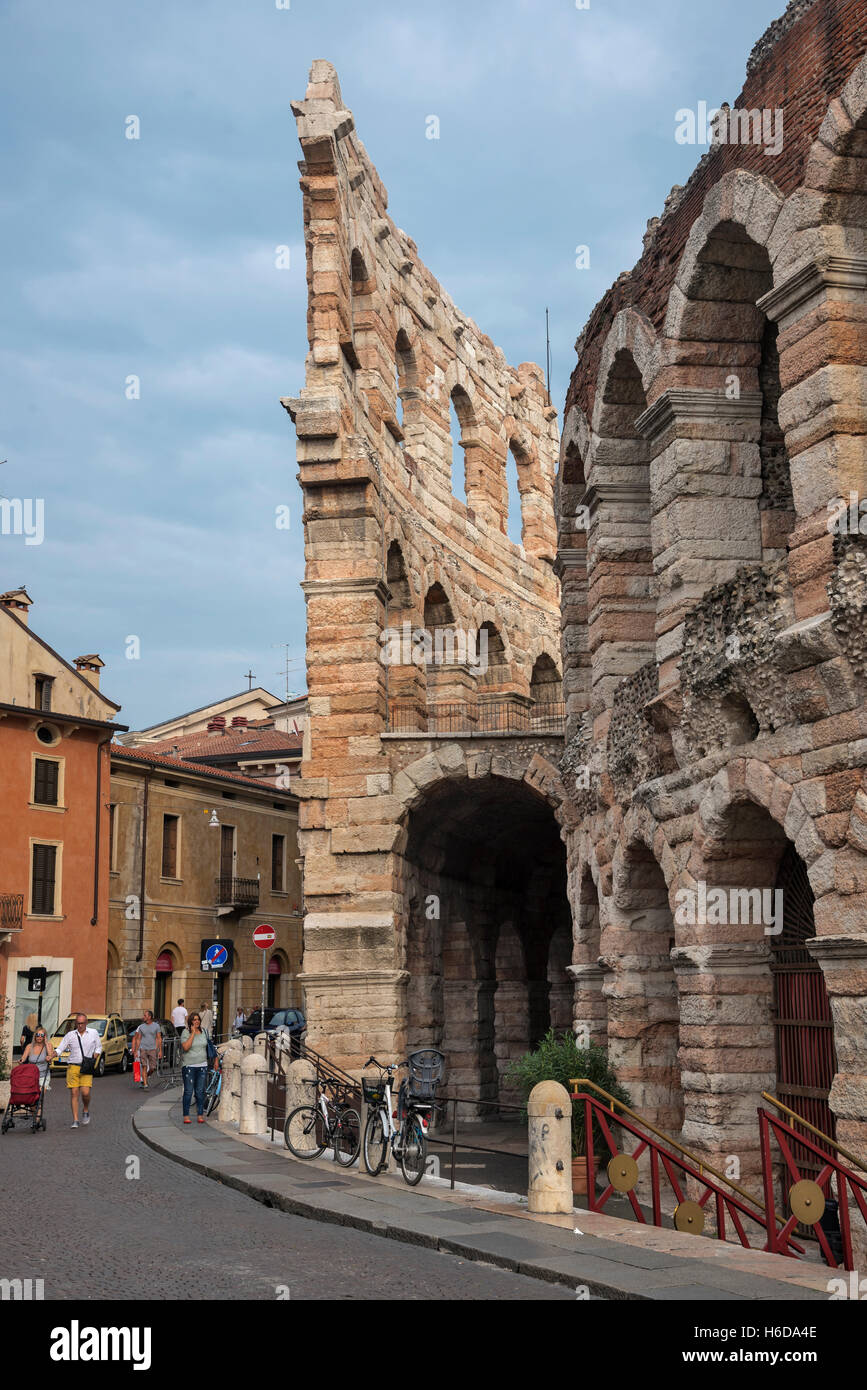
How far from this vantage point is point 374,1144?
12.6m

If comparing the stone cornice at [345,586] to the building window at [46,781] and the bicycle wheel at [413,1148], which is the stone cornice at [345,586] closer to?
the bicycle wheel at [413,1148]

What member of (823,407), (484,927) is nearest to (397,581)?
(484,927)

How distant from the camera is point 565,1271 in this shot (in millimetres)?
7574

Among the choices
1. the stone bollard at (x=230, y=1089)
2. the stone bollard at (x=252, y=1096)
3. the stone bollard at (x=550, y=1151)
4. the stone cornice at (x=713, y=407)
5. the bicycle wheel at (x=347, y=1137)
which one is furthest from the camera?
the stone bollard at (x=230, y=1089)

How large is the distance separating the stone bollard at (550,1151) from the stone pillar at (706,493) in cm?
371

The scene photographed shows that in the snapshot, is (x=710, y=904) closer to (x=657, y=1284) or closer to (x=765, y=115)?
(x=657, y=1284)

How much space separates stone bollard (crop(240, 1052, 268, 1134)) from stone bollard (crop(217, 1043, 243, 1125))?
Answer: 1188 millimetres

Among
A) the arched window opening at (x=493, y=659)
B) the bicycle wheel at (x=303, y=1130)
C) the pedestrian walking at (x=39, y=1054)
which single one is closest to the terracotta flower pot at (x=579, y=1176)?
the bicycle wheel at (x=303, y=1130)

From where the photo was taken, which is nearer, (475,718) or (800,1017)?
(800,1017)

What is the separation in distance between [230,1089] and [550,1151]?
8.96 metres

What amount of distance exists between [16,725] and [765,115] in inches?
977

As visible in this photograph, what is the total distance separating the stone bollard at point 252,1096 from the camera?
16.3 metres

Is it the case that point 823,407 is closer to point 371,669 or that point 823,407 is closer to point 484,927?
point 371,669

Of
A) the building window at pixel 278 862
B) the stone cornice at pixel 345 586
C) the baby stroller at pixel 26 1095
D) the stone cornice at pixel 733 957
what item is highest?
the stone cornice at pixel 345 586
